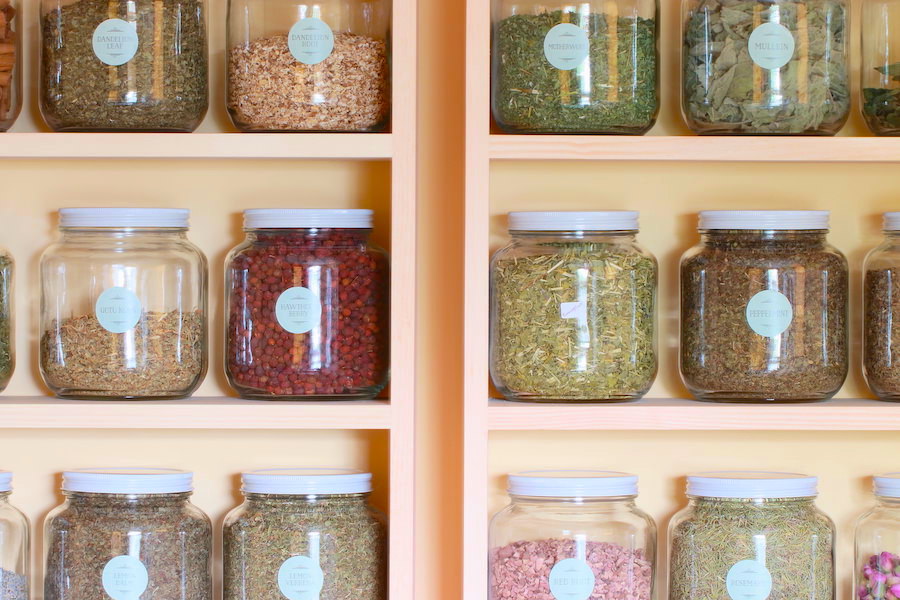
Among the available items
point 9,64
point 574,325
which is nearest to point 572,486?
point 574,325

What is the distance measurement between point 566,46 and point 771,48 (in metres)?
0.22

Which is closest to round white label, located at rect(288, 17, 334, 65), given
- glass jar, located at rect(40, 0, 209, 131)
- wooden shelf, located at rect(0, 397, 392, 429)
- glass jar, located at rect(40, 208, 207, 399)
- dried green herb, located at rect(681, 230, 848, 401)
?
glass jar, located at rect(40, 0, 209, 131)

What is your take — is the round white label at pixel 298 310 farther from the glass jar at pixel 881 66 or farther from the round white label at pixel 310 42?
the glass jar at pixel 881 66

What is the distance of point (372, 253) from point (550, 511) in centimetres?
35

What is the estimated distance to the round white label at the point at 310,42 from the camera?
1125 millimetres

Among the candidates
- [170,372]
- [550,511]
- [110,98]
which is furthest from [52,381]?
[550,511]

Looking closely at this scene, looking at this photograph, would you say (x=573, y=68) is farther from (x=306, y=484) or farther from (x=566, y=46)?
(x=306, y=484)

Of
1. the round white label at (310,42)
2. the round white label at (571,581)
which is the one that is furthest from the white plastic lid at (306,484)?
the round white label at (310,42)

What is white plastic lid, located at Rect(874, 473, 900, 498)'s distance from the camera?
3.89ft

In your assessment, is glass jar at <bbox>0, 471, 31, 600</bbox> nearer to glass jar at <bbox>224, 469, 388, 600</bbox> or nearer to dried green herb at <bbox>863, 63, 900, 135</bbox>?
glass jar at <bbox>224, 469, 388, 600</bbox>

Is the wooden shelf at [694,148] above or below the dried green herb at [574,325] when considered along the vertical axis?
above

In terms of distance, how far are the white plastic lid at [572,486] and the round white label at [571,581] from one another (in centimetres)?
8

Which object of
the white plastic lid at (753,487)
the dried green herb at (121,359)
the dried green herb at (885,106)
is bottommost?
the white plastic lid at (753,487)

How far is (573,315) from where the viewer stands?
3.69ft
